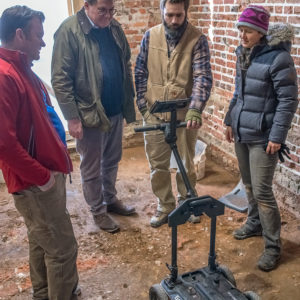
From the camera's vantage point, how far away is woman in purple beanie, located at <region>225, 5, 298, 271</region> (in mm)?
2148

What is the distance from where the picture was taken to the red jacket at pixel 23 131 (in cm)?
151

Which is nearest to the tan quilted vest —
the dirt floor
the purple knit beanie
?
the purple knit beanie

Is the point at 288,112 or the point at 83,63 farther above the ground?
the point at 83,63

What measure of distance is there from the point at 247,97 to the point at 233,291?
46.1 inches

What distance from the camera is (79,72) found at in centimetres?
257

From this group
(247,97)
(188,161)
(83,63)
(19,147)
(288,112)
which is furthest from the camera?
(188,161)

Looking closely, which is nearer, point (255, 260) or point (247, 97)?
point (247, 97)

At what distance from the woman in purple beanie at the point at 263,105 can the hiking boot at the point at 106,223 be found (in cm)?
114

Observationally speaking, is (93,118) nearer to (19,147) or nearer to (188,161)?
(188,161)

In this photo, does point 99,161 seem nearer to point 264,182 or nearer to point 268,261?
point 264,182

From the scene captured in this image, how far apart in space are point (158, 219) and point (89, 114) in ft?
3.47

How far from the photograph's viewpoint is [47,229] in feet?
5.89

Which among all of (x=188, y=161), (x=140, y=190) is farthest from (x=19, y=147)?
(x=140, y=190)

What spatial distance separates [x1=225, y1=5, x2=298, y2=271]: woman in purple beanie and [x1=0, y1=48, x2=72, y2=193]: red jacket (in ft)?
4.04
